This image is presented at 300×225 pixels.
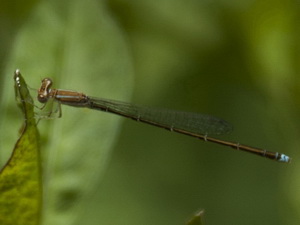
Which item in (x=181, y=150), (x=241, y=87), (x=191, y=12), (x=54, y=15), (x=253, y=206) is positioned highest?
(x=191, y=12)

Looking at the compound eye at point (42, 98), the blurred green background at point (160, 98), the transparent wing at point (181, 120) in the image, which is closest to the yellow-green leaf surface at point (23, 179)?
the blurred green background at point (160, 98)

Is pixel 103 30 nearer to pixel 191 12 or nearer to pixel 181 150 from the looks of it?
pixel 191 12

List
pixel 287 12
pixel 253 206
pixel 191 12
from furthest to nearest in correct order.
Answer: pixel 253 206, pixel 191 12, pixel 287 12

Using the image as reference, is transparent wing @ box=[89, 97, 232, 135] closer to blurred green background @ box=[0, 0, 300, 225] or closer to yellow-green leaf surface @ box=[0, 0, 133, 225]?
blurred green background @ box=[0, 0, 300, 225]

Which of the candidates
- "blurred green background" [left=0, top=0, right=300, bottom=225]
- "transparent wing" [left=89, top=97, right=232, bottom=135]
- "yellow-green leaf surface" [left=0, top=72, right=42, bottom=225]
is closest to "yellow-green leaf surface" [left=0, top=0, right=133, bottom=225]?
"blurred green background" [left=0, top=0, right=300, bottom=225]

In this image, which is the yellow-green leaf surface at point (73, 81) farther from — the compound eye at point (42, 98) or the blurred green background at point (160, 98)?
the compound eye at point (42, 98)

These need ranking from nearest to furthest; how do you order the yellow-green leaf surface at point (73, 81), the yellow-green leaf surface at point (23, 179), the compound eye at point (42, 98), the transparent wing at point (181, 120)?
the yellow-green leaf surface at point (23, 179) < the yellow-green leaf surface at point (73, 81) < the compound eye at point (42, 98) < the transparent wing at point (181, 120)

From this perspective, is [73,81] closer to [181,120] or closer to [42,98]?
[42,98]

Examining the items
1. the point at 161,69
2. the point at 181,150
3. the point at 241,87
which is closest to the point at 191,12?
the point at 161,69
